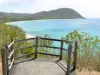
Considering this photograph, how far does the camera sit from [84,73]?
8.11 metres

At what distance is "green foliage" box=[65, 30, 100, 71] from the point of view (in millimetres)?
9344

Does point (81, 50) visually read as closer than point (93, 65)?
No

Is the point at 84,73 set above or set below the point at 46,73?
below

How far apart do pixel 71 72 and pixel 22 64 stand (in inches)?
68.7

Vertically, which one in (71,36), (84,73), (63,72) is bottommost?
(84,73)

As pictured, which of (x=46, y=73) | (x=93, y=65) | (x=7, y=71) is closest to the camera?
(x=7, y=71)

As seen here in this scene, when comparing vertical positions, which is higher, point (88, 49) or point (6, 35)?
point (6, 35)

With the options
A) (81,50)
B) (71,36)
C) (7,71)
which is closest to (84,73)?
(81,50)

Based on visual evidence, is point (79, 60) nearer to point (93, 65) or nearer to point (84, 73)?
point (93, 65)

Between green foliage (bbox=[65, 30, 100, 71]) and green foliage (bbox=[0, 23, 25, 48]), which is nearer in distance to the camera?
green foliage (bbox=[65, 30, 100, 71])

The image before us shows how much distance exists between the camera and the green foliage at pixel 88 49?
9.34 m

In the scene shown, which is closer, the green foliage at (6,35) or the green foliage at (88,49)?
the green foliage at (88,49)

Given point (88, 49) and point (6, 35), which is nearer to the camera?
point (88, 49)

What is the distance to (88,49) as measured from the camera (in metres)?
9.76
